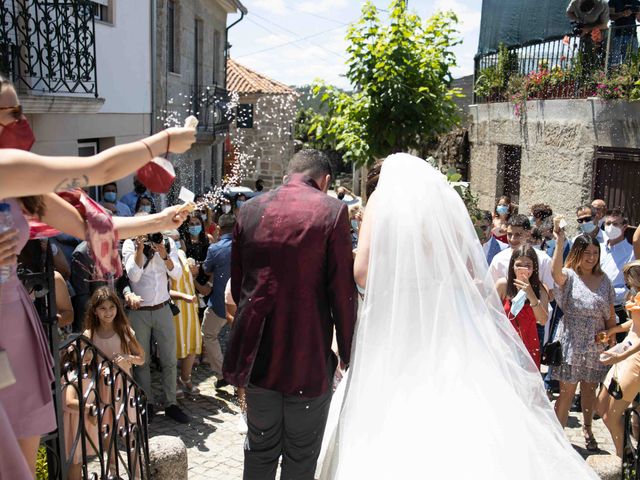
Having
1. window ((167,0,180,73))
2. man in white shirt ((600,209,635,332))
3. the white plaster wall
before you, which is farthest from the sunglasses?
window ((167,0,180,73))

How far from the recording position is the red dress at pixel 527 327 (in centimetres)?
505

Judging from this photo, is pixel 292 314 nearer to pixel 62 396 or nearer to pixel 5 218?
pixel 62 396

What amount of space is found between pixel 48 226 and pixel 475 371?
6.93ft

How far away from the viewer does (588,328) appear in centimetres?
542

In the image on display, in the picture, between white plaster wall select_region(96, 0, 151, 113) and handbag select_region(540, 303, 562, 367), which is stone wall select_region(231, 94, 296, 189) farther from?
handbag select_region(540, 303, 562, 367)

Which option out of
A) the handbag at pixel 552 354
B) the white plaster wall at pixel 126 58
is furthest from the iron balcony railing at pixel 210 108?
the handbag at pixel 552 354

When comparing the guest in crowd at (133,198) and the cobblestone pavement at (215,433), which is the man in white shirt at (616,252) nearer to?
the cobblestone pavement at (215,433)

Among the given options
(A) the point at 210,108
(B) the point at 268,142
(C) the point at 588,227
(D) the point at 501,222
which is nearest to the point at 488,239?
(D) the point at 501,222

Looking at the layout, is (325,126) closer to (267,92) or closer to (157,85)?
(157,85)

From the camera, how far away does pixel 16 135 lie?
7.30 feet

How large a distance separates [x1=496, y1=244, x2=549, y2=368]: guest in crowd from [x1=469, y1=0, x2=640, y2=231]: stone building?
19.5 feet

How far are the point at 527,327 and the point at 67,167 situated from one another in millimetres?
4069

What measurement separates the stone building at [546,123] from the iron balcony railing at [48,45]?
7.97 meters

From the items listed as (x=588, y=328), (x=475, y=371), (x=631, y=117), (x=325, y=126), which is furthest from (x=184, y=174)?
(x=475, y=371)
